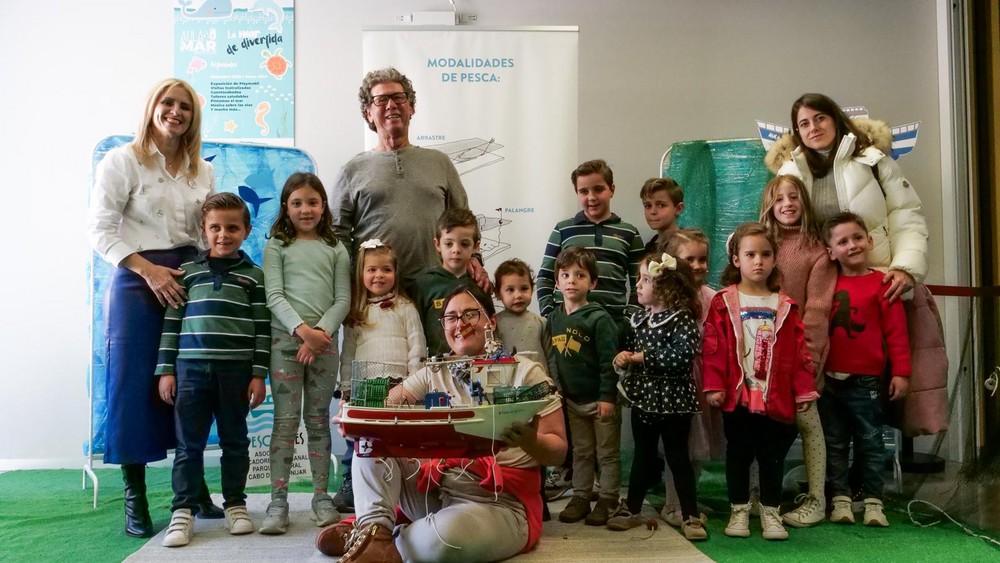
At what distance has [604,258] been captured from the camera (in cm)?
309

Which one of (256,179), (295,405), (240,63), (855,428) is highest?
(240,63)

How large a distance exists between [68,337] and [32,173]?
88 cm

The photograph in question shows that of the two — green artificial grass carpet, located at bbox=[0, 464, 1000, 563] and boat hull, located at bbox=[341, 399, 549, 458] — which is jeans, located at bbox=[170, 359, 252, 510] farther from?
boat hull, located at bbox=[341, 399, 549, 458]

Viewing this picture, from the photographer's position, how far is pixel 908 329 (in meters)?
2.90

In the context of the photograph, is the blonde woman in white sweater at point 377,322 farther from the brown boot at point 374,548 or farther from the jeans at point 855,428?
the jeans at point 855,428

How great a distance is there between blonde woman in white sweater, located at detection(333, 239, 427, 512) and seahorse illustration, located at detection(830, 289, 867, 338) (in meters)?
1.49

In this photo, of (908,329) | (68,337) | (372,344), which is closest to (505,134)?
(372,344)

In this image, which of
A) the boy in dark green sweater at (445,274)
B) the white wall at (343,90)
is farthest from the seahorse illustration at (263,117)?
the boy in dark green sweater at (445,274)

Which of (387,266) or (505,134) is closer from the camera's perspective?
(387,266)

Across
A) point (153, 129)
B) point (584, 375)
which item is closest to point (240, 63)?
point (153, 129)

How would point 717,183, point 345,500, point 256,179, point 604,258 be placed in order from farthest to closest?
point 717,183
point 256,179
point 604,258
point 345,500

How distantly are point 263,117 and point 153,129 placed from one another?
1.39 metres

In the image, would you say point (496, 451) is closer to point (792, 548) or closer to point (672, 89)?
point (792, 548)

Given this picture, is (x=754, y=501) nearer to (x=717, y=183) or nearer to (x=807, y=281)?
(x=807, y=281)
